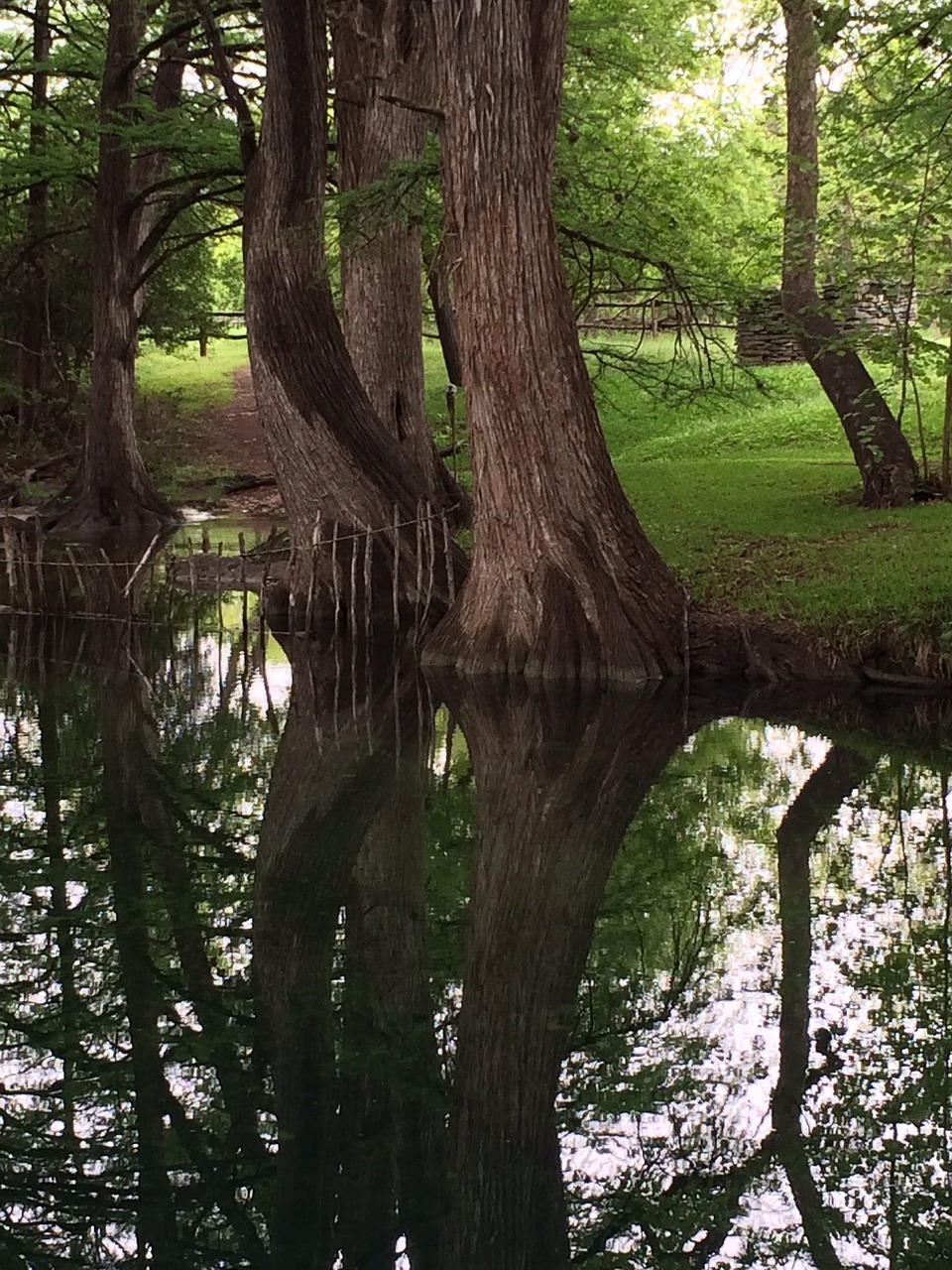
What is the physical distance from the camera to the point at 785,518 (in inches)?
587

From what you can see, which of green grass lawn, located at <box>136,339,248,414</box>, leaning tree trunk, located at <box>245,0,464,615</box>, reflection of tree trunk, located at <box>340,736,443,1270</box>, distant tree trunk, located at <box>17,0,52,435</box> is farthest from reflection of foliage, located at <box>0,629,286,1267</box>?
green grass lawn, located at <box>136,339,248,414</box>

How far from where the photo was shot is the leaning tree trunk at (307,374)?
13.2 m

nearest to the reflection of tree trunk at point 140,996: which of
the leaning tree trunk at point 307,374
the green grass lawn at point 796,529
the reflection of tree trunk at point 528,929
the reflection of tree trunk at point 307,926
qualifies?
the reflection of tree trunk at point 307,926

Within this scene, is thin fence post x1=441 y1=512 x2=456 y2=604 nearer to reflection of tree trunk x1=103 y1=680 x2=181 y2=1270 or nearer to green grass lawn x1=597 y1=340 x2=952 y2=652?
green grass lawn x1=597 y1=340 x2=952 y2=652

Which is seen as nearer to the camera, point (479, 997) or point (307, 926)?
point (479, 997)

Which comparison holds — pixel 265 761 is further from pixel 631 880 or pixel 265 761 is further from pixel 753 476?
pixel 753 476

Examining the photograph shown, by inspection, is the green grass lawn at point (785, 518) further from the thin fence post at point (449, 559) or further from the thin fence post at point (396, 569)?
the thin fence post at point (396, 569)

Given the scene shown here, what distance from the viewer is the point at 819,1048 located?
15.9ft

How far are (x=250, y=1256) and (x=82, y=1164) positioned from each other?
71 cm

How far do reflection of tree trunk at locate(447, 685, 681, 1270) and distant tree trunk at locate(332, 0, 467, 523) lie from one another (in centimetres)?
540

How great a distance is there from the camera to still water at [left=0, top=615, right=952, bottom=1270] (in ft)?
13.1

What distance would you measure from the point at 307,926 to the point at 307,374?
7.95 metres

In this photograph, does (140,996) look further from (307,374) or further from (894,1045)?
(307,374)

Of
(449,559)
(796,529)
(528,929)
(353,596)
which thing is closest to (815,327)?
(796,529)
